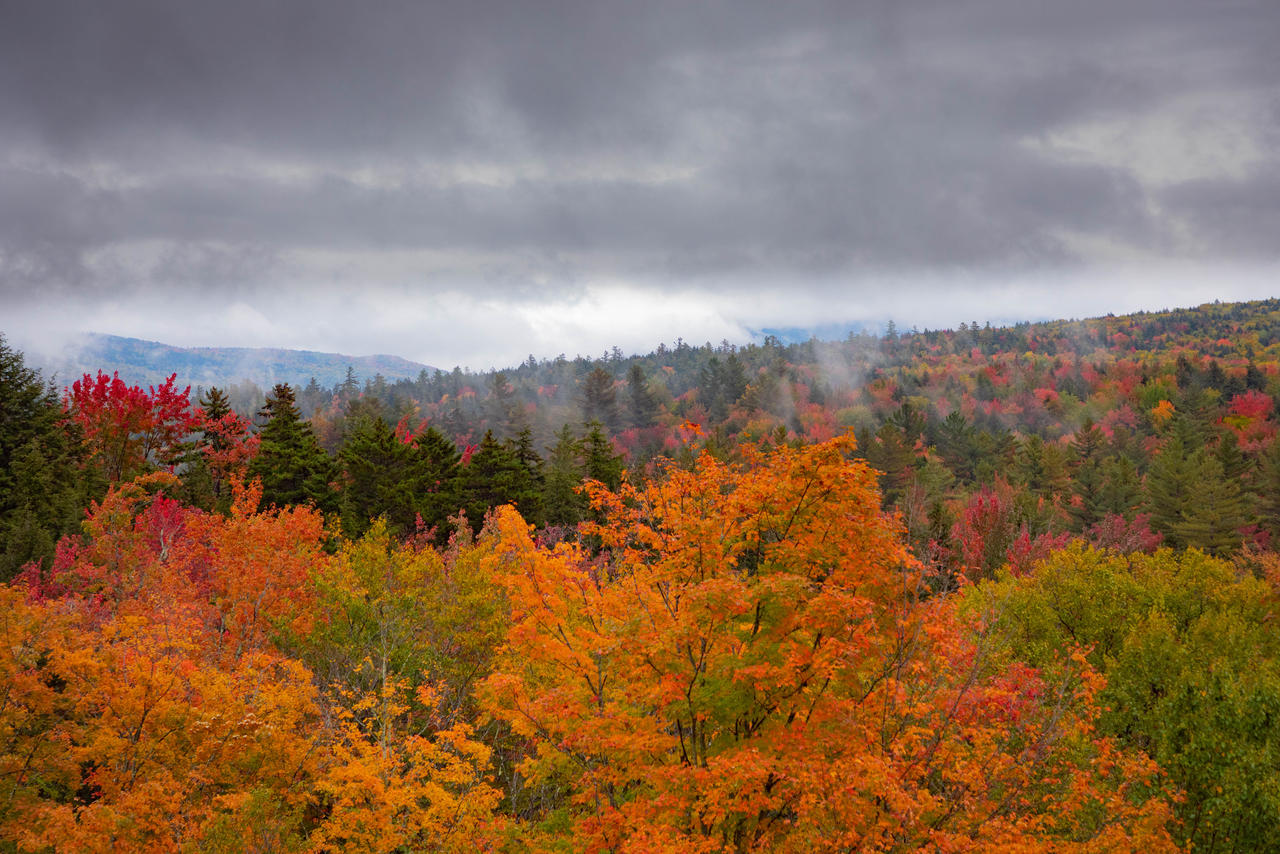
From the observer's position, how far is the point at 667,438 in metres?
126

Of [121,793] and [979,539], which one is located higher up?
[121,793]

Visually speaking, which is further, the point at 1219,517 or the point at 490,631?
the point at 1219,517

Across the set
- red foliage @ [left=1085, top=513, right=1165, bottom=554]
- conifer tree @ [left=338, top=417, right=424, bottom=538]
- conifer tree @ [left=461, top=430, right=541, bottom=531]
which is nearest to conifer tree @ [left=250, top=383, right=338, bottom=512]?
conifer tree @ [left=338, top=417, right=424, bottom=538]

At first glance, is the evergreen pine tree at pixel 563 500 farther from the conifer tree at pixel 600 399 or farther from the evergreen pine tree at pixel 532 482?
the conifer tree at pixel 600 399

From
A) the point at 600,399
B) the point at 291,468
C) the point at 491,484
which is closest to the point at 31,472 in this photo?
the point at 291,468

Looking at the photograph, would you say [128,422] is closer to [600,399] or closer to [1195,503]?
[600,399]

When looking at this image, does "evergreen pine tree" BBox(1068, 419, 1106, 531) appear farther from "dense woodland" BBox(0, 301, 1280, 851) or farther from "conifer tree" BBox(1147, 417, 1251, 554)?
"dense woodland" BBox(0, 301, 1280, 851)

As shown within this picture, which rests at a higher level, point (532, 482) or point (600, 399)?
point (600, 399)

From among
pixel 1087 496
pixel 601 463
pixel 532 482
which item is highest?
pixel 601 463

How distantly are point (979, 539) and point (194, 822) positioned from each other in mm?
51599

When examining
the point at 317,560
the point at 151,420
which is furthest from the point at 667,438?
the point at 317,560

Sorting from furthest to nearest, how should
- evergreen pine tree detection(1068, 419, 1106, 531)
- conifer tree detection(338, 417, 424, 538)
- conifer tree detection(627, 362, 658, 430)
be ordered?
conifer tree detection(627, 362, 658, 430) < evergreen pine tree detection(1068, 419, 1106, 531) < conifer tree detection(338, 417, 424, 538)

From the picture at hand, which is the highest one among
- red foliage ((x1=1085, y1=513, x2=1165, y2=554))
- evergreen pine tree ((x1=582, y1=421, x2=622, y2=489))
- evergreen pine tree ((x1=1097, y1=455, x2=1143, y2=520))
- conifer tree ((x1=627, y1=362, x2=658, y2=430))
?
conifer tree ((x1=627, y1=362, x2=658, y2=430))

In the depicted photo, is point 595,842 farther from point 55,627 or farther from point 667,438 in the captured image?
point 667,438
